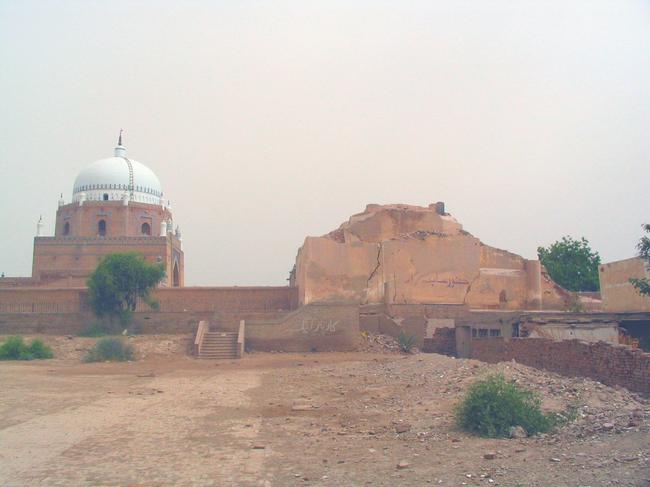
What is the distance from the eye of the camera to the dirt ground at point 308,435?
662 cm

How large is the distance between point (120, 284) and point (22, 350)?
17.4 feet

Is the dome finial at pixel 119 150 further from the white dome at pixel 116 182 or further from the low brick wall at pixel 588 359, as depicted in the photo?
the low brick wall at pixel 588 359

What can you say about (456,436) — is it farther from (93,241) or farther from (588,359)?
(93,241)

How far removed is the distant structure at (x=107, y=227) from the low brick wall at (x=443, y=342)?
814 inches

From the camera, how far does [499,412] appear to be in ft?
26.3

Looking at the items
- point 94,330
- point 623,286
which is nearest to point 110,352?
point 94,330

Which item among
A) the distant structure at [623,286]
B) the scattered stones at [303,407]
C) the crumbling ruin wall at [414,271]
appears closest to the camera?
the scattered stones at [303,407]

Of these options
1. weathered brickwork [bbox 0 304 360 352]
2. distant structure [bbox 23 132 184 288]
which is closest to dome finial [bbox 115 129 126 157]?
distant structure [bbox 23 132 184 288]

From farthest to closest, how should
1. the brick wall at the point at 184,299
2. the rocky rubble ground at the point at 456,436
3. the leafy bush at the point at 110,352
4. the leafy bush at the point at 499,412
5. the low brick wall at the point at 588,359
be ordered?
the brick wall at the point at 184,299 < the leafy bush at the point at 110,352 < the low brick wall at the point at 588,359 < the leafy bush at the point at 499,412 < the rocky rubble ground at the point at 456,436

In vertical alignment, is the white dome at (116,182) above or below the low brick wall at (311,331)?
above

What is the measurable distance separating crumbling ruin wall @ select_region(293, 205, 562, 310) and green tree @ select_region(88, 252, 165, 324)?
678cm

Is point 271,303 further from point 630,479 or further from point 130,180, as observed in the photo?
point 630,479

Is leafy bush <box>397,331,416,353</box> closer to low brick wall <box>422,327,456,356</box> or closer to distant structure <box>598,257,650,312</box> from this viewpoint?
low brick wall <box>422,327,456,356</box>

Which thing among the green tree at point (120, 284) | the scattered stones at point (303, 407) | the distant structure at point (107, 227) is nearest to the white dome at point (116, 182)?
the distant structure at point (107, 227)
